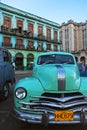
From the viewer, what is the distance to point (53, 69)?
5.38m

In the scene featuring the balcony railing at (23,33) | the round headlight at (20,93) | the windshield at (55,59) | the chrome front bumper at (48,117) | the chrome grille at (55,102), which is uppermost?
the balcony railing at (23,33)

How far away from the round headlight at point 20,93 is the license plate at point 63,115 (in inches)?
33.1

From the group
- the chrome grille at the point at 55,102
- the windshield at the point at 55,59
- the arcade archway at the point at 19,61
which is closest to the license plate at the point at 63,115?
the chrome grille at the point at 55,102

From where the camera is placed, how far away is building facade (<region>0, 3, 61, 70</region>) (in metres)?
39.2

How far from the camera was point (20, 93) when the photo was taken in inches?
201

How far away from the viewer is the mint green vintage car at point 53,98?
15.3 ft

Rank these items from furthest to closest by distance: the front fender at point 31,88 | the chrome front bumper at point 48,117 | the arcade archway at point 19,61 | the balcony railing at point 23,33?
1. the arcade archway at point 19,61
2. the balcony railing at point 23,33
3. the front fender at point 31,88
4. the chrome front bumper at point 48,117

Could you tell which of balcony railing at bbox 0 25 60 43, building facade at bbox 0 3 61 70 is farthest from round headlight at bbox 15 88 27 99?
balcony railing at bbox 0 25 60 43

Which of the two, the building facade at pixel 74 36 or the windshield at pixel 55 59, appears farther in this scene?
the building facade at pixel 74 36

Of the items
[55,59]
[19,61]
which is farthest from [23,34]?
[55,59]

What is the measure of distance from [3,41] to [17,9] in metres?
→ 7.13

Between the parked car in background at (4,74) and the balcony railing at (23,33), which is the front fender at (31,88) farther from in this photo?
the balcony railing at (23,33)

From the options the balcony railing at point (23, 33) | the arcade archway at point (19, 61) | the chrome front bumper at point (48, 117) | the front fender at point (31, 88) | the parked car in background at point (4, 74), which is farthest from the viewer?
the arcade archway at point (19, 61)

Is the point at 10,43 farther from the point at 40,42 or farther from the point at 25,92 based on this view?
the point at 25,92
